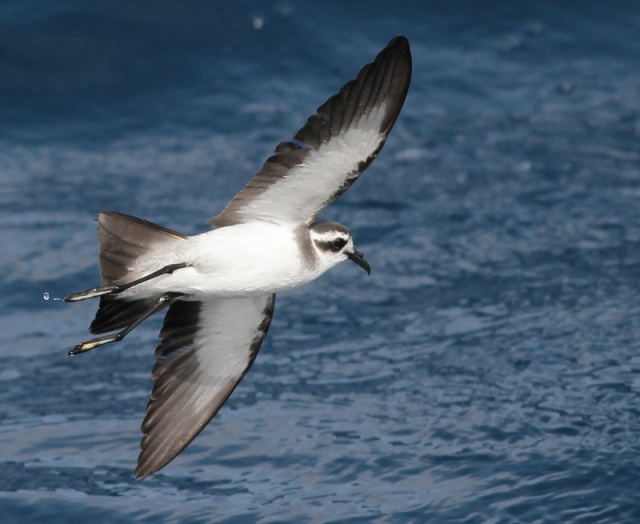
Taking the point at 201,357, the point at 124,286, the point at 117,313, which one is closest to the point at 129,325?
the point at 117,313

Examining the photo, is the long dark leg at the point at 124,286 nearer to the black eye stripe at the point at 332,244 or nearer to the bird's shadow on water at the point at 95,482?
the black eye stripe at the point at 332,244

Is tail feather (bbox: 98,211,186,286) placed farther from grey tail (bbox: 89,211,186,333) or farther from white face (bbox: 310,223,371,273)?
white face (bbox: 310,223,371,273)

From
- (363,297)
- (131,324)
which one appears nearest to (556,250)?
(363,297)

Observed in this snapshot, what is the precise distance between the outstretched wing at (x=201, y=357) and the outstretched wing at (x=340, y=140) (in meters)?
0.88

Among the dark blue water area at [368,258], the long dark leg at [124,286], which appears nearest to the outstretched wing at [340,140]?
the long dark leg at [124,286]

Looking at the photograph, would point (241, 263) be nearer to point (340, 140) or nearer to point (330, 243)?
point (330, 243)

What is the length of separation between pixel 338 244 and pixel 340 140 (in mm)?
635

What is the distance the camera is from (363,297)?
1049 cm

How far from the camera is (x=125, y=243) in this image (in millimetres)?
6863

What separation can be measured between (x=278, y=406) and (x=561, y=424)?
78.2 inches

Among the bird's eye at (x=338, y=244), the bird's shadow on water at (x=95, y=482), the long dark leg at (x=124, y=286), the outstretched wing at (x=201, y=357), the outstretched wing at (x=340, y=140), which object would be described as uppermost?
the outstretched wing at (x=340, y=140)

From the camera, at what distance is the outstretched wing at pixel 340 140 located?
6.16 metres

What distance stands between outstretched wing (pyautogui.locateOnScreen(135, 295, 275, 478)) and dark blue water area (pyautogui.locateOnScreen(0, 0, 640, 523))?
69cm

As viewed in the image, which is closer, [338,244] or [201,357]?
[338,244]
